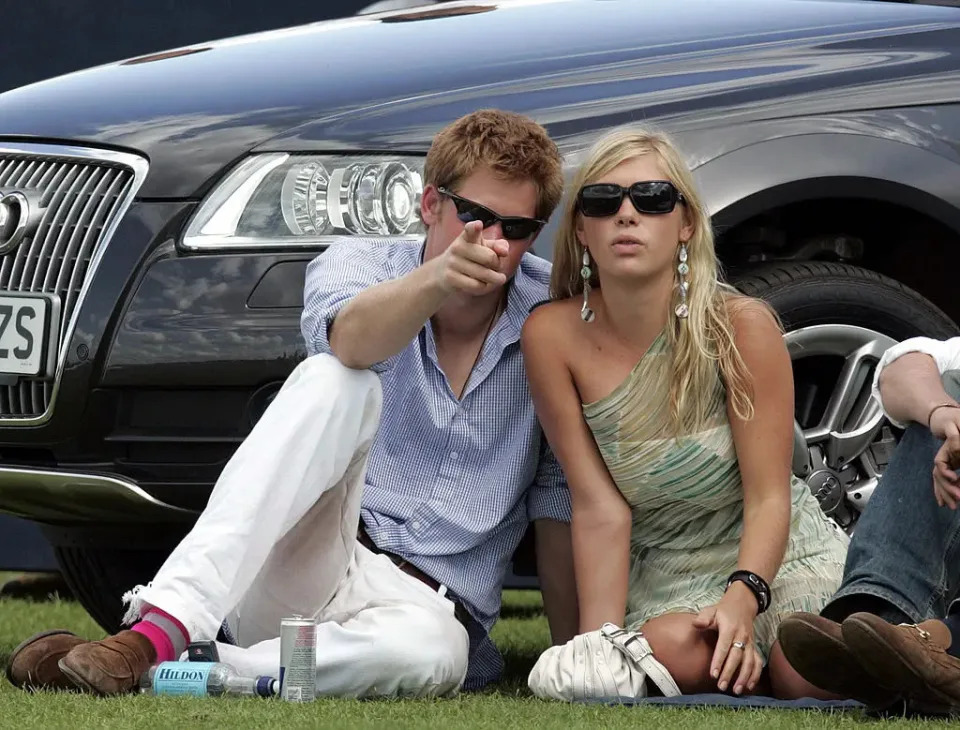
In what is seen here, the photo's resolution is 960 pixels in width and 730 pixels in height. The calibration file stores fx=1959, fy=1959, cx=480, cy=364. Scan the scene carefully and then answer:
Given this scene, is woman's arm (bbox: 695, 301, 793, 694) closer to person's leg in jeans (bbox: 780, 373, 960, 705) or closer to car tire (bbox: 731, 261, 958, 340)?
person's leg in jeans (bbox: 780, 373, 960, 705)

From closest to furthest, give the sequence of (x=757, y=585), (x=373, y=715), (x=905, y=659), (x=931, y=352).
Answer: (x=905, y=659) → (x=373, y=715) → (x=757, y=585) → (x=931, y=352)

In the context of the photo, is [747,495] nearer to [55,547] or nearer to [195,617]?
[195,617]

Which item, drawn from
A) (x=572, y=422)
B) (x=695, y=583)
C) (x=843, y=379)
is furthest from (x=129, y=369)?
(x=843, y=379)

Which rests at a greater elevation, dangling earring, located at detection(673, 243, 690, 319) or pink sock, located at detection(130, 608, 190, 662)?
dangling earring, located at detection(673, 243, 690, 319)

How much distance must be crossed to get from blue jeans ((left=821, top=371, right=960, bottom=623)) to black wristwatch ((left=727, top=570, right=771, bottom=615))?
0.41 ft

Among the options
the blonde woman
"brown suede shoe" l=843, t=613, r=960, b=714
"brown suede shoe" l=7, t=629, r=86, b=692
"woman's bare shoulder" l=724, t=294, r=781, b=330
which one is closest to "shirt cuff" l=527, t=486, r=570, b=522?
the blonde woman

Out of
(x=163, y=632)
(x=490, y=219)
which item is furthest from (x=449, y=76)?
(x=163, y=632)

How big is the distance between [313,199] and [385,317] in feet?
1.73

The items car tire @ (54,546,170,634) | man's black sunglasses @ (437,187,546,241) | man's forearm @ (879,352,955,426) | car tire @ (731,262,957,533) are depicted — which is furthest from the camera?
car tire @ (54,546,170,634)

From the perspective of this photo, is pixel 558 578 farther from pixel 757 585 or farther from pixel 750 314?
pixel 750 314

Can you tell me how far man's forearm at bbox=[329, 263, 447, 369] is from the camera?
3664mm

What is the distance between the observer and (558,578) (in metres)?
4.11

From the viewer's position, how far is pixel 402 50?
457cm

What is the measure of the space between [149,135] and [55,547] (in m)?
1.31
